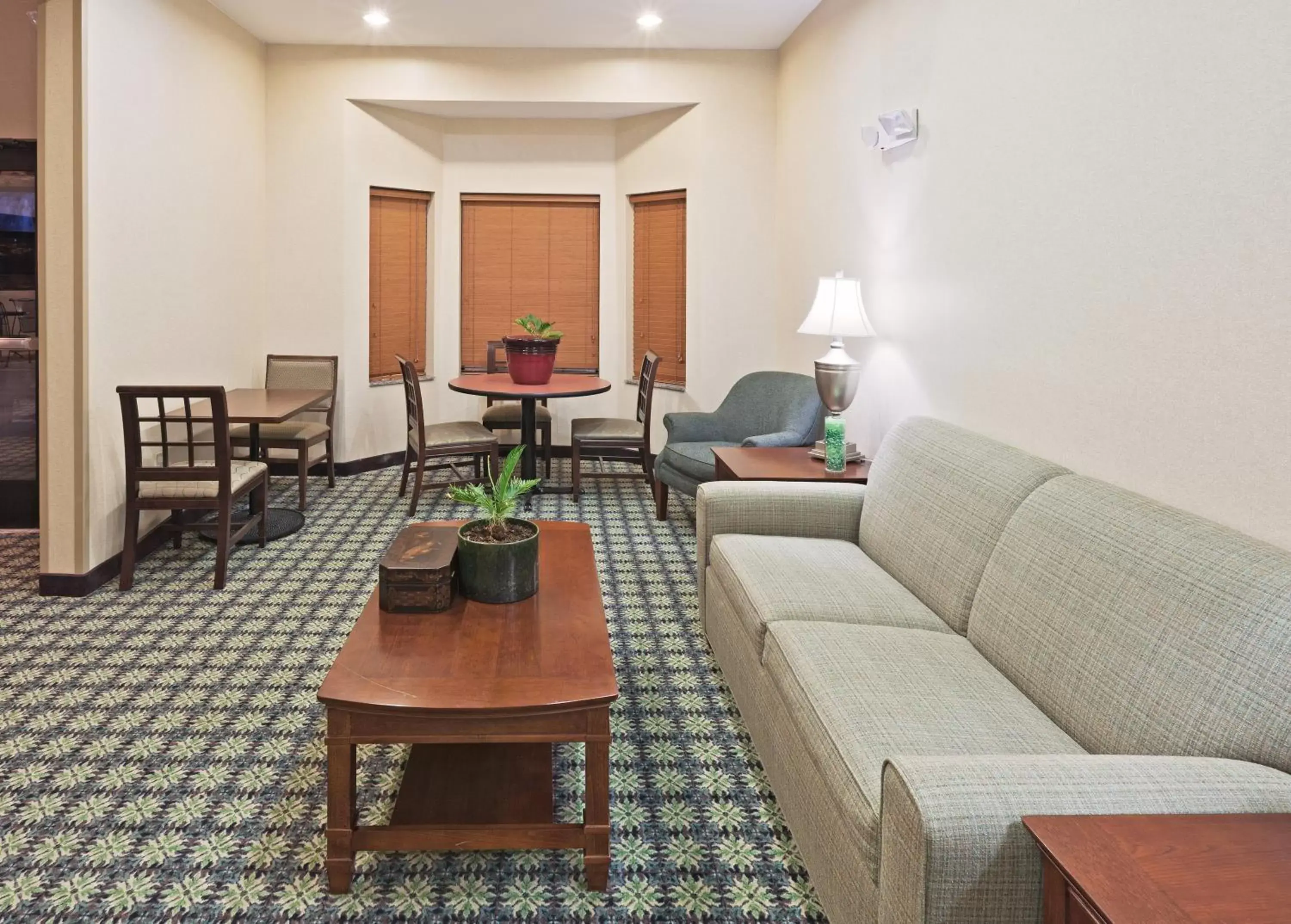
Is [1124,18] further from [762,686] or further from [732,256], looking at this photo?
[732,256]

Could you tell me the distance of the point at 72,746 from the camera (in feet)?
8.86

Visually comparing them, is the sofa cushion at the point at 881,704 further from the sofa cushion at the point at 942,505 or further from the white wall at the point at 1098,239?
the white wall at the point at 1098,239

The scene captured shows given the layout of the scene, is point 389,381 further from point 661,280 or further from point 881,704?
point 881,704

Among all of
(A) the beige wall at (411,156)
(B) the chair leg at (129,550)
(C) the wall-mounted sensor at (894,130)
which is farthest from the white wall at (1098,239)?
(B) the chair leg at (129,550)

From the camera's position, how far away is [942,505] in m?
2.87

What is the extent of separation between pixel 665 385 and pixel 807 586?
438cm

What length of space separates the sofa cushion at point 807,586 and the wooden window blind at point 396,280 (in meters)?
4.36

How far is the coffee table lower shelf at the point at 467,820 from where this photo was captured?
2.07m

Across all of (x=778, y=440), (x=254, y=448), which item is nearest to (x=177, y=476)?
(x=254, y=448)

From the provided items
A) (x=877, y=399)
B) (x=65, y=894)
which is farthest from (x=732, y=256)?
(x=65, y=894)

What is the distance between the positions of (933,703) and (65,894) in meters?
1.94

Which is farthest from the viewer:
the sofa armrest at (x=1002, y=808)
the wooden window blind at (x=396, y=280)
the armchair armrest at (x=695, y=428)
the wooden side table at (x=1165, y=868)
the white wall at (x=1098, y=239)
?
the wooden window blind at (x=396, y=280)

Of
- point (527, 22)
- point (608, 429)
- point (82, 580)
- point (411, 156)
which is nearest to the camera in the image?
point (82, 580)

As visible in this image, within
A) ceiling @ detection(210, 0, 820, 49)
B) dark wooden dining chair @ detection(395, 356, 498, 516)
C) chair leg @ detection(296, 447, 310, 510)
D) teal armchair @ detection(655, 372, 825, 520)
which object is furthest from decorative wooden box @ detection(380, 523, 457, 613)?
ceiling @ detection(210, 0, 820, 49)
